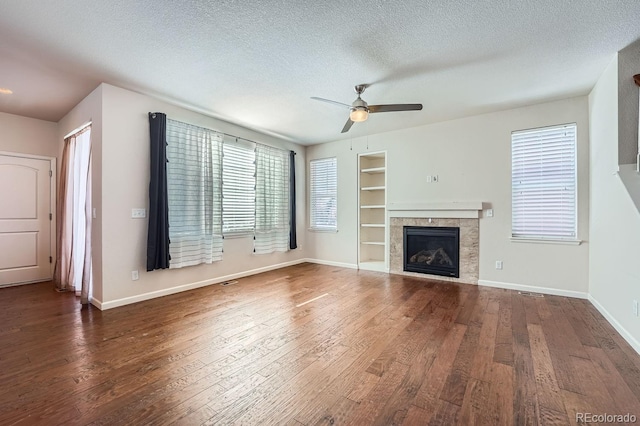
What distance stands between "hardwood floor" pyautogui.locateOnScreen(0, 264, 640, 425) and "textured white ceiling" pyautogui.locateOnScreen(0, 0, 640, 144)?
2.76 meters

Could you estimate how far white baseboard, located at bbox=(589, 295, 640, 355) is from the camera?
8.01ft

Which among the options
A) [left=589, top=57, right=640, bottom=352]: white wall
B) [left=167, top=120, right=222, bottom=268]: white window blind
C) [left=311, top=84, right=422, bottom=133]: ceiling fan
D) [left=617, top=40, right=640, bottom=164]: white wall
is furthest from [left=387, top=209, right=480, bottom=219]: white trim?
[left=167, top=120, right=222, bottom=268]: white window blind

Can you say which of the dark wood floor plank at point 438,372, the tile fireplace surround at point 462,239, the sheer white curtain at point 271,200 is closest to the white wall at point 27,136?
the sheer white curtain at point 271,200

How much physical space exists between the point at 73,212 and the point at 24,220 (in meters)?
1.34

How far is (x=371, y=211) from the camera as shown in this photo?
638cm

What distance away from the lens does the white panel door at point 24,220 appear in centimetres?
464

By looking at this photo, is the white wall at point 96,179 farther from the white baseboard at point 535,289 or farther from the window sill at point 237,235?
the white baseboard at point 535,289

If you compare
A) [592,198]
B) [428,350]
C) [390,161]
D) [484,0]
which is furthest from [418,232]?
[484,0]

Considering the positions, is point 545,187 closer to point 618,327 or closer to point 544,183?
point 544,183

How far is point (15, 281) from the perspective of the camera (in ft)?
15.5

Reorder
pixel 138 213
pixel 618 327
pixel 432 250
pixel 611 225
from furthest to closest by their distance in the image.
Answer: pixel 432 250 → pixel 138 213 → pixel 611 225 → pixel 618 327

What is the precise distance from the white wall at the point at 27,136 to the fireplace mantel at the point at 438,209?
6322 millimetres

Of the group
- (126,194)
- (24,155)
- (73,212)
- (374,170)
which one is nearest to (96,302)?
(126,194)

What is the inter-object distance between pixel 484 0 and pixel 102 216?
4.47 meters
